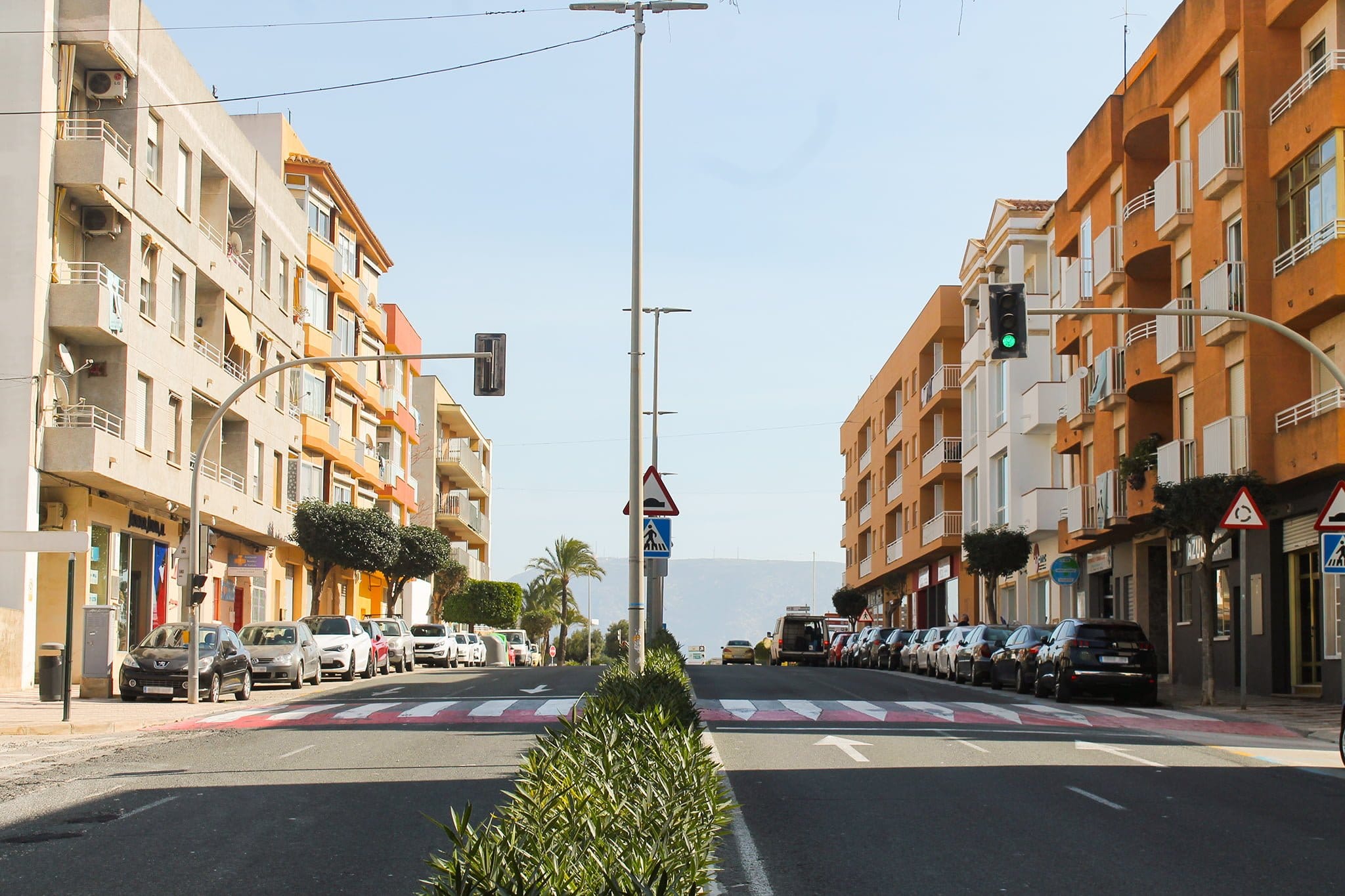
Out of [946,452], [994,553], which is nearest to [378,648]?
[994,553]

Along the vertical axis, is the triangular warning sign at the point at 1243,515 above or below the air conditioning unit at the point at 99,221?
below

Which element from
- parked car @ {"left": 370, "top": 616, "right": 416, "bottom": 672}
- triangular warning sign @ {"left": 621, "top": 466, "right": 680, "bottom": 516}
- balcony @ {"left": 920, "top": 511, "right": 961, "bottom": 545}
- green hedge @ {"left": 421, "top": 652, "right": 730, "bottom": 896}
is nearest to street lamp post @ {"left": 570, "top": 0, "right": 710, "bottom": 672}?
triangular warning sign @ {"left": 621, "top": 466, "right": 680, "bottom": 516}

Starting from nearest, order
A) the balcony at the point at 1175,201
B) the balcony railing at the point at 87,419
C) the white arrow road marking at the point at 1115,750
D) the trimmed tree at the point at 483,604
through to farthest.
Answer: the white arrow road marking at the point at 1115,750, the balcony railing at the point at 87,419, the balcony at the point at 1175,201, the trimmed tree at the point at 483,604

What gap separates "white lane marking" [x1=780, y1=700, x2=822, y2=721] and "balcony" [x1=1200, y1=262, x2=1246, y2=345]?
1101cm

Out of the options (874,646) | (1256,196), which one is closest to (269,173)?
(874,646)

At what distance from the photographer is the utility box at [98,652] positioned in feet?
88.4

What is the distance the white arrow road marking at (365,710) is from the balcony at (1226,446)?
16.4 m

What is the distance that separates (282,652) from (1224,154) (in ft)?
71.5

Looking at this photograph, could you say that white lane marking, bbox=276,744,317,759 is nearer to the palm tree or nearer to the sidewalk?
the sidewalk

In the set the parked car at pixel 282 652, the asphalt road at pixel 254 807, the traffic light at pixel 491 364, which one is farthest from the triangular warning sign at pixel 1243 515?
the parked car at pixel 282 652

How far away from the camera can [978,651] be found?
34.5m

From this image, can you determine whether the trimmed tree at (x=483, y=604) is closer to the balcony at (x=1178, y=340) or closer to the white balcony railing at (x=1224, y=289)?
the balcony at (x=1178, y=340)

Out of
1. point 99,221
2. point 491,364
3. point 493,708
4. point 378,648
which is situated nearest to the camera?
point 493,708

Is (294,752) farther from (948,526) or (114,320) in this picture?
(948,526)
